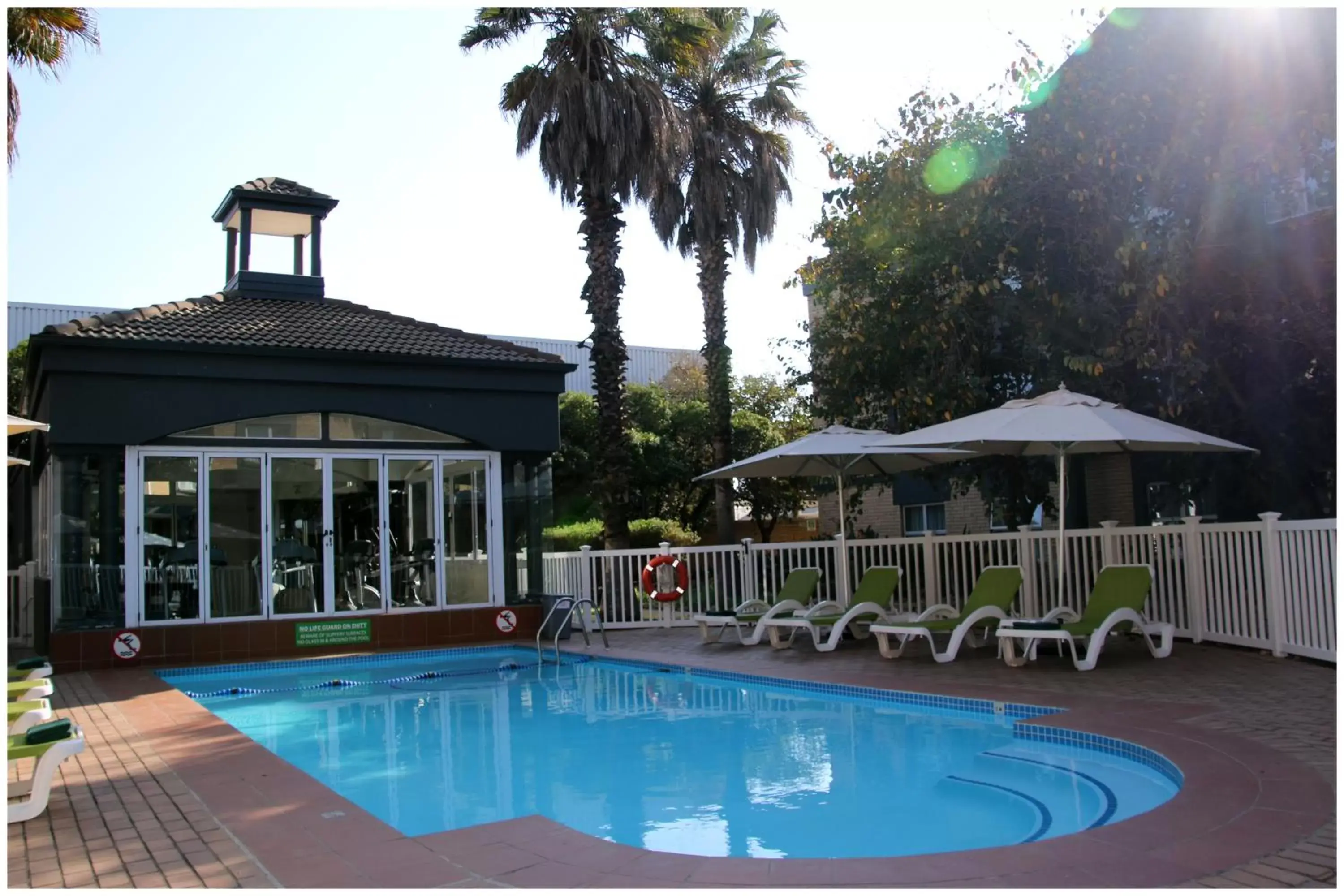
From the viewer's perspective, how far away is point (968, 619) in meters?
10.8

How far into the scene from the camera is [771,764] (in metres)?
7.69

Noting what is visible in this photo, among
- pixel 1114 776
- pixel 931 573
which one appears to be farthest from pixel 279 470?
pixel 1114 776

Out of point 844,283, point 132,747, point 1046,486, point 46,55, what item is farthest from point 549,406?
point 132,747

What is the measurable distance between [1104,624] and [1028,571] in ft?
8.73

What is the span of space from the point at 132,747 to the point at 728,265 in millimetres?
16024

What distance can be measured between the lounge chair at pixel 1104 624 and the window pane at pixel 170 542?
9.71 m

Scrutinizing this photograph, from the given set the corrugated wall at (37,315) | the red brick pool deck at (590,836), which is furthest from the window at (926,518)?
the corrugated wall at (37,315)

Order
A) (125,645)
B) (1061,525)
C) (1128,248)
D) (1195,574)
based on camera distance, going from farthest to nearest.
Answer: (125,645) < (1128,248) < (1195,574) < (1061,525)

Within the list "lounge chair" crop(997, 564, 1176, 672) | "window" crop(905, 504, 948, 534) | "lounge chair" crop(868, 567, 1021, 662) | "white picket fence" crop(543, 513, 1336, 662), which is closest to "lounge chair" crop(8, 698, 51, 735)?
"lounge chair" crop(868, 567, 1021, 662)

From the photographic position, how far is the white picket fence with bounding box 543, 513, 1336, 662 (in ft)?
32.0

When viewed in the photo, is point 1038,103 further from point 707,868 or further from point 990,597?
point 707,868

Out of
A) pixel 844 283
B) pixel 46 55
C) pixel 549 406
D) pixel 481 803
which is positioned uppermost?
pixel 46 55

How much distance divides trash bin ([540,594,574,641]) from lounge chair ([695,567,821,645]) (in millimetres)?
1818

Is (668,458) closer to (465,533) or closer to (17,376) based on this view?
(465,533)
